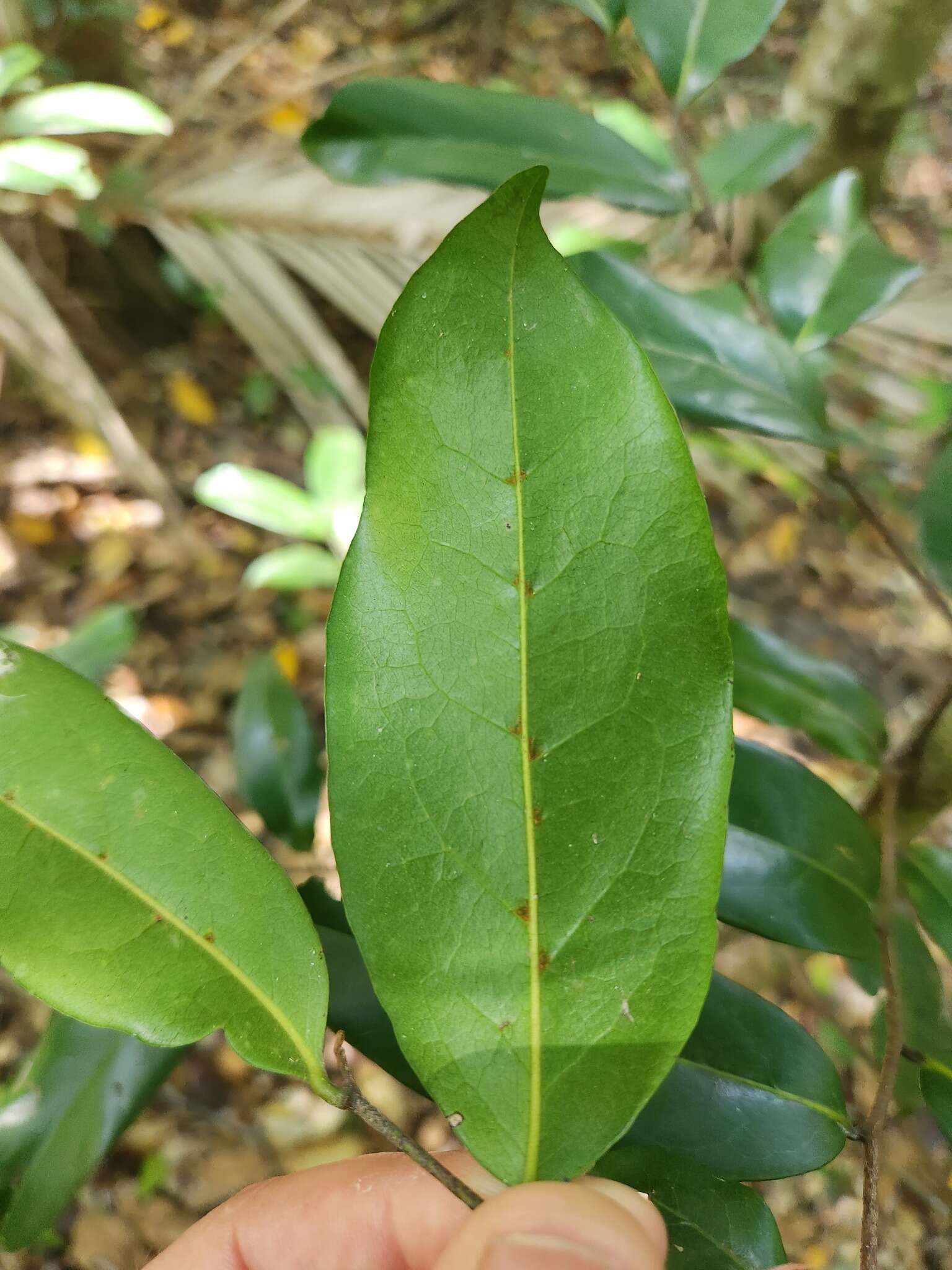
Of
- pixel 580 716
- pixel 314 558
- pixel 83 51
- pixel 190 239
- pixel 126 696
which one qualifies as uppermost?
pixel 83 51

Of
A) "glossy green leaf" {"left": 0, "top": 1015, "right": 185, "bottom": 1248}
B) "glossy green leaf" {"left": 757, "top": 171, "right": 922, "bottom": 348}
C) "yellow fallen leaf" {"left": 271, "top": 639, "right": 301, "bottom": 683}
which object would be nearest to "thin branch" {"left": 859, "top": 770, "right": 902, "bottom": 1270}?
"glossy green leaf" {"left": 757, "top": 171, "right": 922, "bottom": 348}

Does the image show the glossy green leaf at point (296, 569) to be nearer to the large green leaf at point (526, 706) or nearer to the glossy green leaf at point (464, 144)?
the glossy green leaf at point (464, 144)

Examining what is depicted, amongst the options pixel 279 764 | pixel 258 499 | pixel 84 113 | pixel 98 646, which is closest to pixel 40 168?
pixel 84 113

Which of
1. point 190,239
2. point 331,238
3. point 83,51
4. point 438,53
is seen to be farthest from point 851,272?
point 438,53

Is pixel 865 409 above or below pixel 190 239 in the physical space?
below

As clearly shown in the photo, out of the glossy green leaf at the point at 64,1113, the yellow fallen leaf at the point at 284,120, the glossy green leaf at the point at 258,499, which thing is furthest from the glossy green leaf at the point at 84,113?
the yellow fallen leaf at the point at 284,120

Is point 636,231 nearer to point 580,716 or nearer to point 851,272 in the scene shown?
point 851,272
